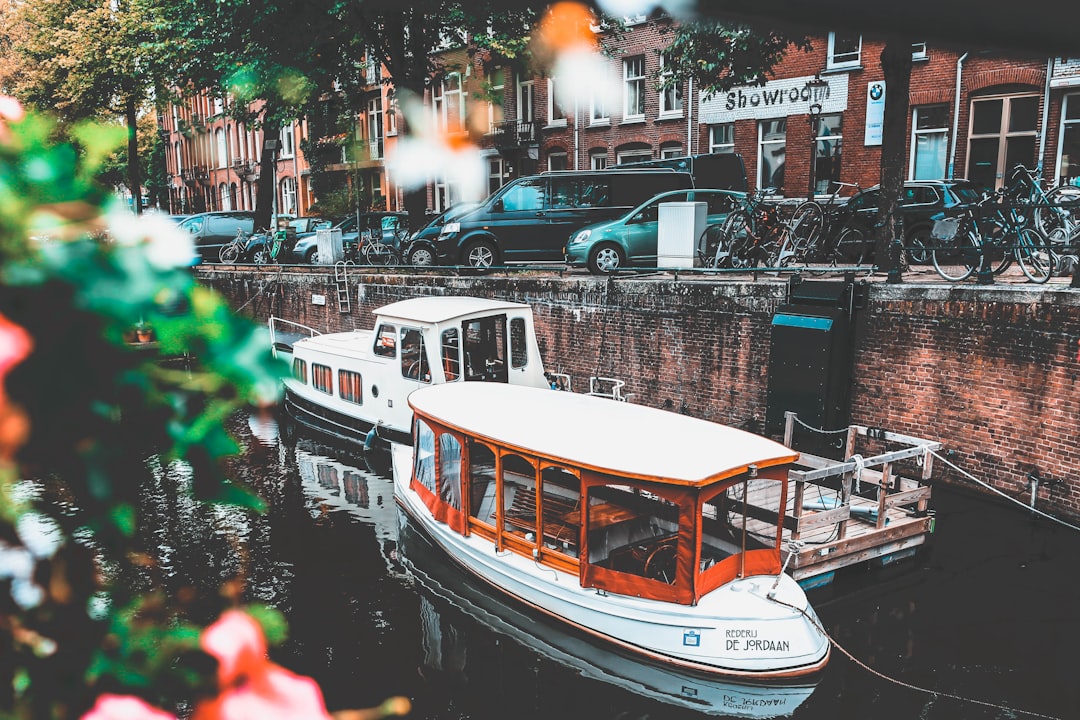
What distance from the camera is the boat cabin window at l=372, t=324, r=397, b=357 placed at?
14.1 meters

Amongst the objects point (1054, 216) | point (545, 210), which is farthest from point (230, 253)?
point (1054, 216)

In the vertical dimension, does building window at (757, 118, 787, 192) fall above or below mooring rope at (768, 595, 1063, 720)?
above

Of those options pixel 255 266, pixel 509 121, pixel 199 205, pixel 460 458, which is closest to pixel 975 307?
pixel 460 458

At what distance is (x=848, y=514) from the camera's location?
8.65 metres

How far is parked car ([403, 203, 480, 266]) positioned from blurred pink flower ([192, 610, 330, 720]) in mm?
17333

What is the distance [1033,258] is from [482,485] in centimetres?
777

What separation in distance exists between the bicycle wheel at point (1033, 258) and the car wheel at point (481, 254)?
32.5ft

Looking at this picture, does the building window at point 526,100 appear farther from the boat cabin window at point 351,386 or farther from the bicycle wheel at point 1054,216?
the bicycle wheel at point 1054,216

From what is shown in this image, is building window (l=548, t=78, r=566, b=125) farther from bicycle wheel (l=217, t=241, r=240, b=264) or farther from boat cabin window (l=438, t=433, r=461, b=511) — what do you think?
boat cabin window (l=438, t=433, r=461, b=511)

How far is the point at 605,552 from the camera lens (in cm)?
771

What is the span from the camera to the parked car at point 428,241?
59.3ft

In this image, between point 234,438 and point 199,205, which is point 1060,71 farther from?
point 199,205

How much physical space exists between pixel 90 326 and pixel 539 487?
7.39 m

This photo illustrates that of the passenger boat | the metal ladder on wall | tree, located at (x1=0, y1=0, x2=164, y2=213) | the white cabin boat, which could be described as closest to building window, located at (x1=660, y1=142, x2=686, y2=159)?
the metal ladder on wall
